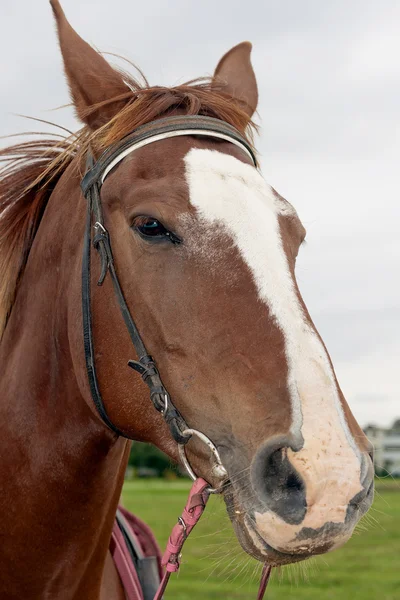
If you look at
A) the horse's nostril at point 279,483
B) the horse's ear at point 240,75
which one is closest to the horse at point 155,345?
the horse's nostril at point 279,483

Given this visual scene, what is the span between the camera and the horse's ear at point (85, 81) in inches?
123

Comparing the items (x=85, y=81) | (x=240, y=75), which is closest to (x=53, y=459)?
(x=85, y=81)

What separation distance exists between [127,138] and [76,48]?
54cm

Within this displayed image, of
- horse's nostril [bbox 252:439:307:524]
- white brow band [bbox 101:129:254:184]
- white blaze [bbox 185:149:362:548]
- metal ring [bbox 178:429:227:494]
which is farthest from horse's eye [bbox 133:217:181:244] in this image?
horse's nostril [bbox 252:439:307:524]

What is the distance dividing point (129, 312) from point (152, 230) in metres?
0.32

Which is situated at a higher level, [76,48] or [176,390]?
[76,48]

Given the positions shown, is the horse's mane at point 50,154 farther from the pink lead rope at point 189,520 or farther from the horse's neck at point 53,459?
the pink lead rope at point 189,520

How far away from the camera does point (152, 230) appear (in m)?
2.68

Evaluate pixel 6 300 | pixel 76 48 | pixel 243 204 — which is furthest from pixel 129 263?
pixel 76 48

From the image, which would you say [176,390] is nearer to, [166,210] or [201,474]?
[201,474]

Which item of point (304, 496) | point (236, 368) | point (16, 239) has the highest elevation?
point (16, 239)

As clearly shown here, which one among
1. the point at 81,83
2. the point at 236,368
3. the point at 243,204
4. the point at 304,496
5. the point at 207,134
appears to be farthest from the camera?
the point at 81,83

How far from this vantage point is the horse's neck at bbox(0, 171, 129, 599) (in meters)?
2.93

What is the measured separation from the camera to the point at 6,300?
3.23 metres
